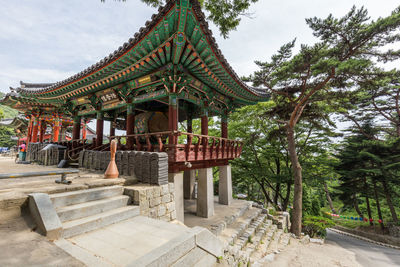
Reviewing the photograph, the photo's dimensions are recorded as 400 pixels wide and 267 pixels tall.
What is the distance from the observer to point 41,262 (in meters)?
1.53

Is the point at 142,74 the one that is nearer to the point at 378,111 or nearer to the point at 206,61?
the point at 206,61

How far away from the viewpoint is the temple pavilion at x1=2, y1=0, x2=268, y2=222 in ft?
16.1

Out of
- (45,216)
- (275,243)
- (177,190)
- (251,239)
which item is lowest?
(275,243)

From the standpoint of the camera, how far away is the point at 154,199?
4.09m

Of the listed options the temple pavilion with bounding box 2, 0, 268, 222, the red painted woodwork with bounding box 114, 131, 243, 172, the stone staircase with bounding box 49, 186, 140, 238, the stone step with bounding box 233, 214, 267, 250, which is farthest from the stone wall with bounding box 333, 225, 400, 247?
the stone staircase with bounding box 49, 186, 140, 238

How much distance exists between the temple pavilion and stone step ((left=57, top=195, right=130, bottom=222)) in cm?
239

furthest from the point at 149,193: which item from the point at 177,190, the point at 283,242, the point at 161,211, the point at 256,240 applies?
the point at 283,242

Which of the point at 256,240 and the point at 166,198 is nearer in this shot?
the point at 166,198

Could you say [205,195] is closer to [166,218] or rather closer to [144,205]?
[166,218]

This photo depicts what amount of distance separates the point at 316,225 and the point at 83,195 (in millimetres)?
16866

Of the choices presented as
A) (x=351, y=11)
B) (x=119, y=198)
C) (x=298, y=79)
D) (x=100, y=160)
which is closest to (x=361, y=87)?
(x=298, y=79)

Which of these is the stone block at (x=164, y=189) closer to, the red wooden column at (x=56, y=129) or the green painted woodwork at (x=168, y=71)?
the green painted woodwork at (x=168, y=71)

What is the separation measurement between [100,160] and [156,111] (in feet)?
15.5

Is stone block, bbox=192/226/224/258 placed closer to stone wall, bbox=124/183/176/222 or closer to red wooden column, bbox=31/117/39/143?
stone wall, bbox=124/183/176/222
